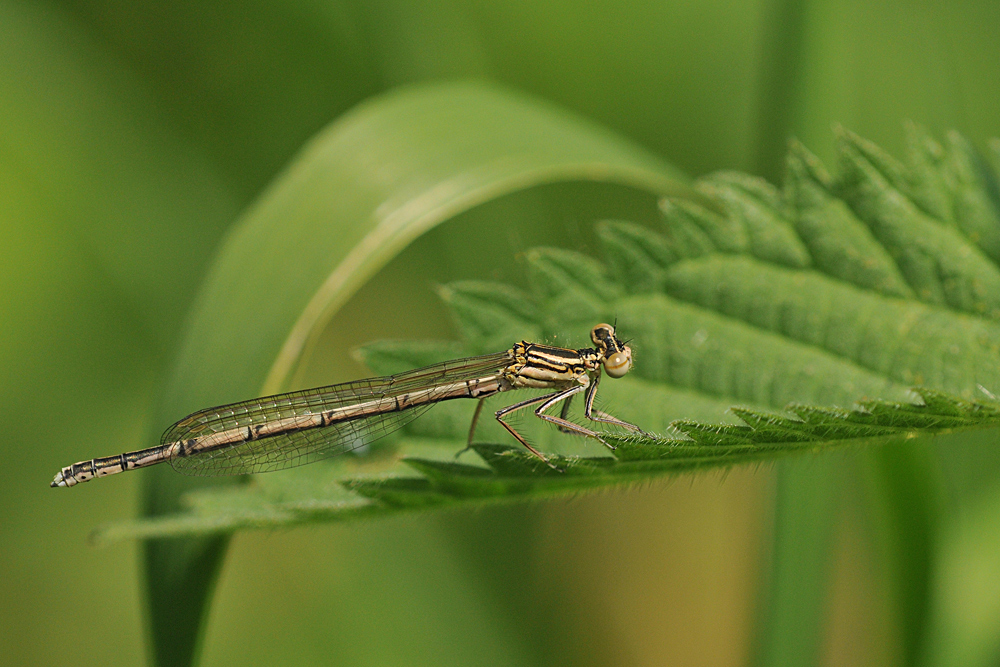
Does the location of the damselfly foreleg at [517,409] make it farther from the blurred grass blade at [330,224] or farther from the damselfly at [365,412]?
the blurred grass blade at [330,224]

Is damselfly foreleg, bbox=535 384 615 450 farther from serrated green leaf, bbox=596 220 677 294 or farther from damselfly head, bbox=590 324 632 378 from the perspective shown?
serrated green leaf, bbox=596 220 677 294

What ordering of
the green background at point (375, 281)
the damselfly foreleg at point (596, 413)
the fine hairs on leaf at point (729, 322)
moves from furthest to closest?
the green background at point (375, 281) → the damselfly foreleg at point (596, 413) → the fine hairs on leaf at point (729, 322)

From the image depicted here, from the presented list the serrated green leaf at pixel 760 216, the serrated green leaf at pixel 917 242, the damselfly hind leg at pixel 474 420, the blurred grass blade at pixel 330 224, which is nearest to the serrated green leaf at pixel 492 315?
the damselfly hind leg at pixel 474 420

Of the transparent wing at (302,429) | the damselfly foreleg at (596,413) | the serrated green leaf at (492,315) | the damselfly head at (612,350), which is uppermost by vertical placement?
the serrated green leaf at (492,315)

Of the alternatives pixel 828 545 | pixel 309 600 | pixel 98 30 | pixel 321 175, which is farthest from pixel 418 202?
pixel 98 30

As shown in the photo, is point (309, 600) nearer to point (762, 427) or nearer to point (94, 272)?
point (94, 272)

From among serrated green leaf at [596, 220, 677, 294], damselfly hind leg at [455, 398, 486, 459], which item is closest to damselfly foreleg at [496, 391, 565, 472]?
damselfly hind leg at [455, 398, 486, 459]

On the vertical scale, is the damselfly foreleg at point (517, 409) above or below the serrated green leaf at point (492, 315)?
below
